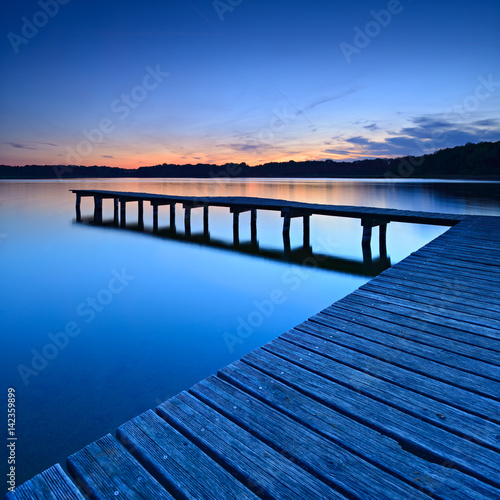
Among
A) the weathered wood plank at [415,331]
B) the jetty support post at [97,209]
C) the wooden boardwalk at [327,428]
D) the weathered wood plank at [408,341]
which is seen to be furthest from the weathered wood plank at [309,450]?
the jetty support post at [97,209]

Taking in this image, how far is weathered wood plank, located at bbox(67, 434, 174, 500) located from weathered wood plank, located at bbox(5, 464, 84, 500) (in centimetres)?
4

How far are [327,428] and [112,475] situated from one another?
0.86m

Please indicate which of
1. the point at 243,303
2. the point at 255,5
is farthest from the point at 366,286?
the point at 255,5

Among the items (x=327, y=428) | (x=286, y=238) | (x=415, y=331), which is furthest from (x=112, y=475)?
(x=286, y=238)

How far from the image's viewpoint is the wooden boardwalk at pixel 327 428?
1.15 meters

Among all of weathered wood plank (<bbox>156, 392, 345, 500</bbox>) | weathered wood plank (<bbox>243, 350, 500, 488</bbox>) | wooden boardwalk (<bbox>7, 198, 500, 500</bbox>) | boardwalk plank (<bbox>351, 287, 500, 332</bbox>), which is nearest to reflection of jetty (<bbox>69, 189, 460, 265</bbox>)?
boardwalk plank (<bbox>351, 287, 500, 332</bbox>)

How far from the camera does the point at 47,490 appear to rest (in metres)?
1.14

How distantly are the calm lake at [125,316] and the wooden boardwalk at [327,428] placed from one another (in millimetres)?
1972

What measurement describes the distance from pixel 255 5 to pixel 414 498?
15.5m

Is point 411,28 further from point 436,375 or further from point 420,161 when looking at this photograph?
point 420,161

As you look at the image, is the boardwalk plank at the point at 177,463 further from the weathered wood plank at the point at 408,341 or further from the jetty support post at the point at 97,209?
the jetty support post at the point at 97,209

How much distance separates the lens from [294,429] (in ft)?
4.65

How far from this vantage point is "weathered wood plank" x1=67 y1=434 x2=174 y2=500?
1129 millimetres

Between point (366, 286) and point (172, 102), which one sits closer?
point (366, 286)
